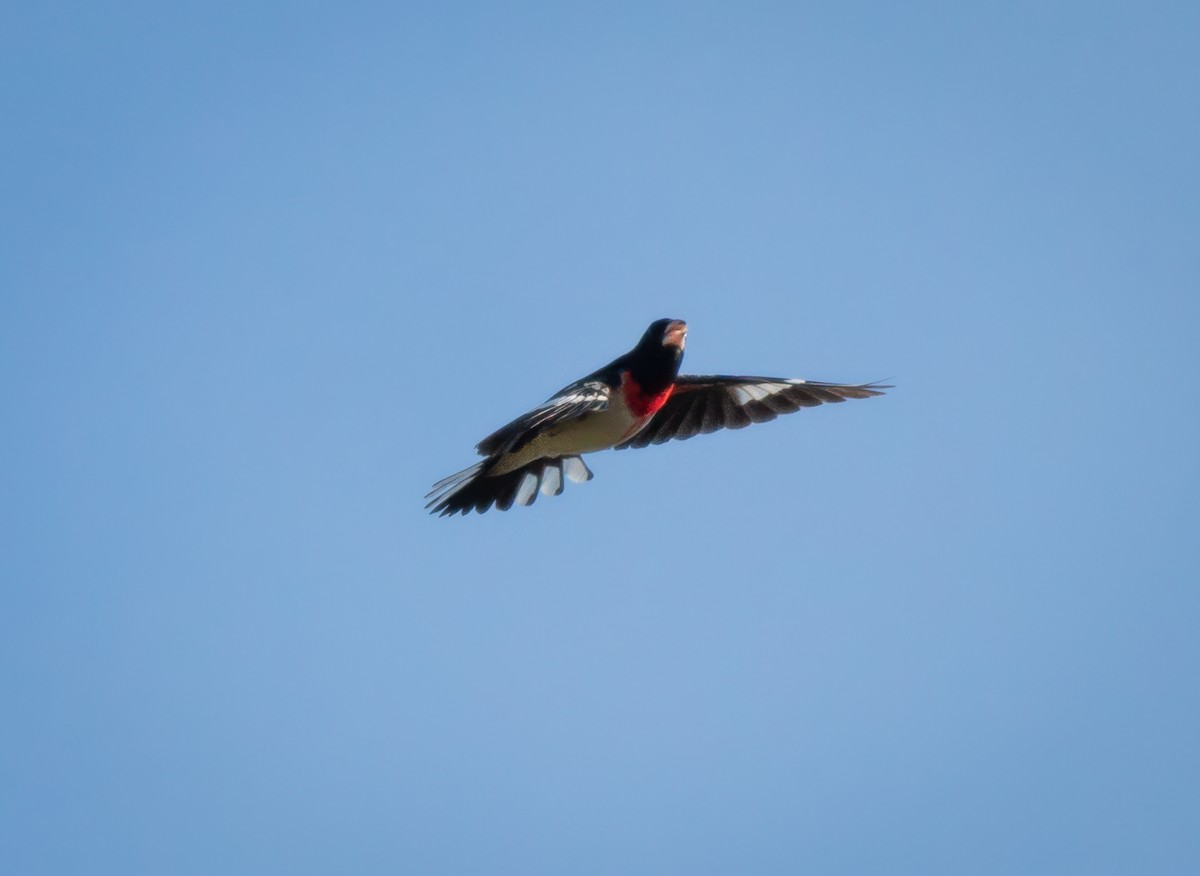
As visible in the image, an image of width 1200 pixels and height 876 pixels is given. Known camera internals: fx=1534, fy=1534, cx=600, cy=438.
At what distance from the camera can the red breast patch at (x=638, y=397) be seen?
41.1 feet

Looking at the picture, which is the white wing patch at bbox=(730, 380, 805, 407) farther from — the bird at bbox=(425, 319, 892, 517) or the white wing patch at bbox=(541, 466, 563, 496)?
the white wing patch at bbox=(541, 466, 563, 496)

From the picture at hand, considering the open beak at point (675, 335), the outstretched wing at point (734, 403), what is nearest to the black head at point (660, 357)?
the open beak at point (675, 335)

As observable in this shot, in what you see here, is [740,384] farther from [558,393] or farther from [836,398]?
[558,393]

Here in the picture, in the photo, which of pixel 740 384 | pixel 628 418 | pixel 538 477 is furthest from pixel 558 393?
pixel 740 384

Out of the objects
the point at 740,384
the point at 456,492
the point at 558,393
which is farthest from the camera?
the point at 740,384

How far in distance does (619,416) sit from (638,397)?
0.84 feet

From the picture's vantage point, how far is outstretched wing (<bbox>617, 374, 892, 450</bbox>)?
46.1 feet

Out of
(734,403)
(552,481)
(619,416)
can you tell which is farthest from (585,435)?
(734,403)

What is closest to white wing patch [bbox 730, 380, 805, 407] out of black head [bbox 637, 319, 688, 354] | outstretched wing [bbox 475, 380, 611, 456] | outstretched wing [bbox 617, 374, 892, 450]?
outstretched wing [bbox 617, 374, 892, 450]

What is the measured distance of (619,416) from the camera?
40.9 feet

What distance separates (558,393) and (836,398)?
3.31 metres

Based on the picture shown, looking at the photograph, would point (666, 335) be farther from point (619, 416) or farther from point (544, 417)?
point (544, 417)

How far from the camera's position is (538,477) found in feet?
44.4

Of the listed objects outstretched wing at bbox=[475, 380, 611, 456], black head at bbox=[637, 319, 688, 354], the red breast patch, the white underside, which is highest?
black head at bbox=[637, 319, 688, 354]
